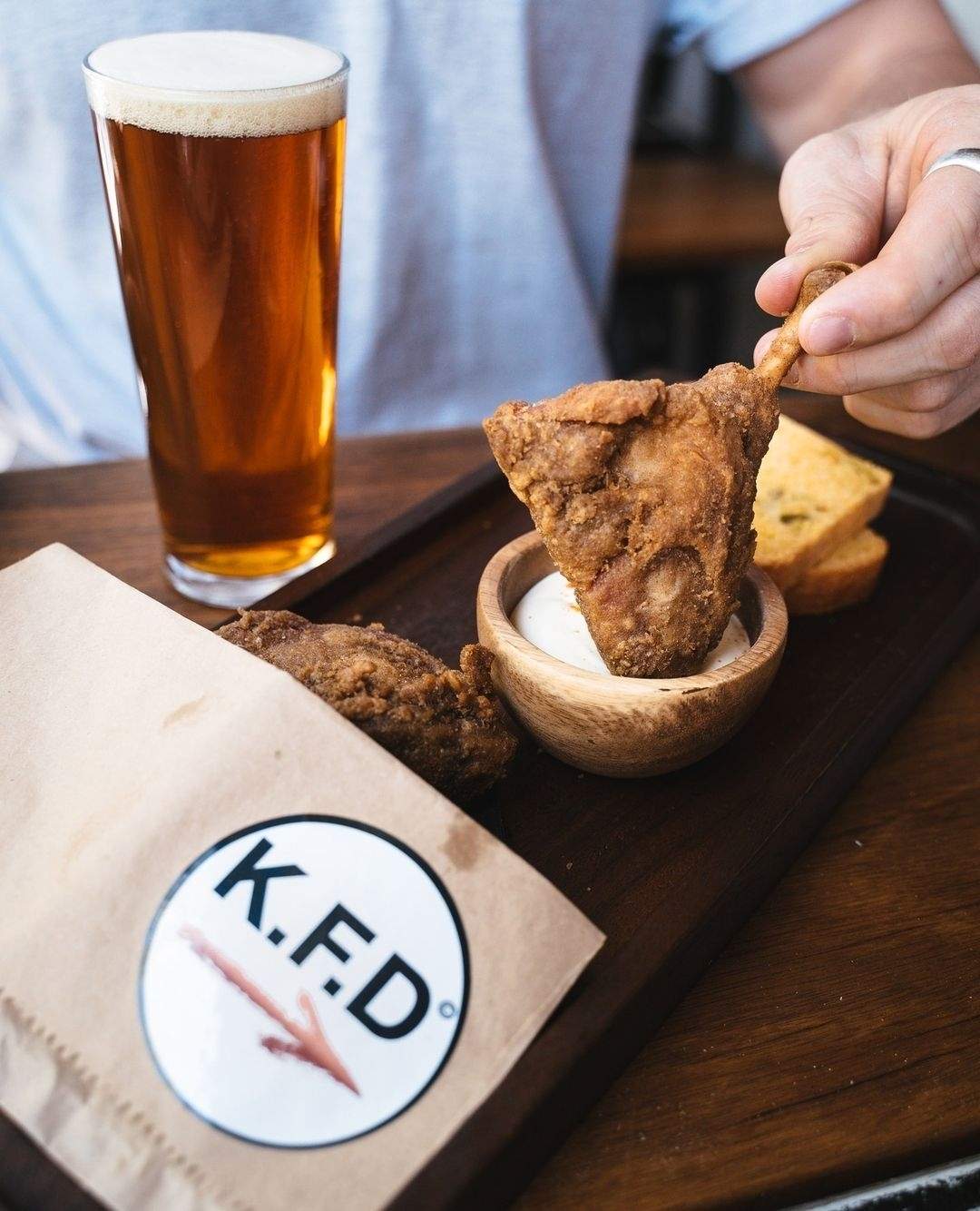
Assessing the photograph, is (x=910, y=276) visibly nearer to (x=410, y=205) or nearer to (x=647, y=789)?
(x=647, y=789)

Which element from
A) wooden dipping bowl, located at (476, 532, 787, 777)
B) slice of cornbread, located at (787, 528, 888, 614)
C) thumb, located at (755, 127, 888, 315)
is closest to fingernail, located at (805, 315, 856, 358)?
thumb, located at (755, 127, 888, 315)

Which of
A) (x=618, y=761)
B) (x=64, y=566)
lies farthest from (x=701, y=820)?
(x=64, y=566)

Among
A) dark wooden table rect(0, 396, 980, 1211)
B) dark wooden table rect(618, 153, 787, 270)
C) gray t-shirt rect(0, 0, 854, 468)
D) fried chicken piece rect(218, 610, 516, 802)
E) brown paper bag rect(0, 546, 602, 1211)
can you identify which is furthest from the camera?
dark wooden table rect(618, 153, 787, 270)

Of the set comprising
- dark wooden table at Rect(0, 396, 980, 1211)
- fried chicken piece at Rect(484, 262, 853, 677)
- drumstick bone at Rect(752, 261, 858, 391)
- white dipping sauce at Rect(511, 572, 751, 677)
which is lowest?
dark wooden table at Rect(0, 396, 980, 1211)

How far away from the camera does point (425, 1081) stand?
2.27 feet

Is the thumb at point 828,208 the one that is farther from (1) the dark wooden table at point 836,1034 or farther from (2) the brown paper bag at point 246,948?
(2) the brown paper bag at point 246,948

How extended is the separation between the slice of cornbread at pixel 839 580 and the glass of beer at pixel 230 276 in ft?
1.98

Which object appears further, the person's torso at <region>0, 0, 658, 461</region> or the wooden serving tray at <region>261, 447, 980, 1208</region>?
the person's torso at <region>0, 0, 658, 461</region>

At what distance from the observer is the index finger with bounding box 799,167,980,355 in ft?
3.27

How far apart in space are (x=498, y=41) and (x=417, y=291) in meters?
0.43

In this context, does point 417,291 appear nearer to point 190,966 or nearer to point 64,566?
point 64,566

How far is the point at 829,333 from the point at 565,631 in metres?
0.37

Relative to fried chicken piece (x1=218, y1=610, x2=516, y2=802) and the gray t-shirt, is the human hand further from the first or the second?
the gray t-shirt

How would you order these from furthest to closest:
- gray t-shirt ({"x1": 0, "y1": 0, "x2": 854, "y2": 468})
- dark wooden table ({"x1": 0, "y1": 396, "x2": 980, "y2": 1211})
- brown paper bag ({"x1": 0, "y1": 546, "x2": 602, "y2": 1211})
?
gray t-shirt ({"x1": 0, "y1": 0, "x2": 854, "y2": 468})
dark wooden table ({"x1": 0, "y1": 396, "x2": 980, "y2": 1211})
brown paper bag ({"x1": 0, "y1": 546, "x2": 602, "y2": 1211})
